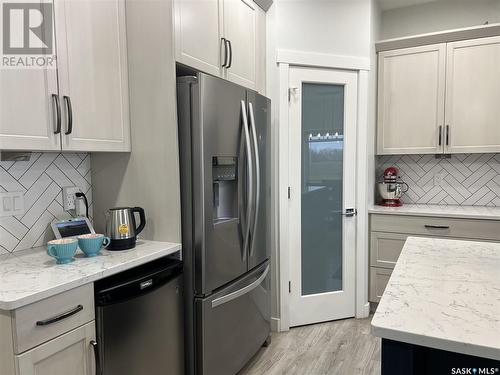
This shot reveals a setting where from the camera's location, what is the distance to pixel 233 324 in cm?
212

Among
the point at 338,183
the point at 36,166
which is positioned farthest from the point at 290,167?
the point at 36,166

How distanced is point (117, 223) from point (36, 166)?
53 centimetres

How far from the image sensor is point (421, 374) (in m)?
0.99

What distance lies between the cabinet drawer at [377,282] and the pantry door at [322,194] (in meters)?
0.20

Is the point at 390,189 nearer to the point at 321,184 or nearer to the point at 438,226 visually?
the point at 438,226

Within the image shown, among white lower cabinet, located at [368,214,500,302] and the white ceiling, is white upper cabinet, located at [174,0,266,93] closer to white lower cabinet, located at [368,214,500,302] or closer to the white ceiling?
the white ceiling

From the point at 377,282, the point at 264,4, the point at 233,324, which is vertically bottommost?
the point at 377,282

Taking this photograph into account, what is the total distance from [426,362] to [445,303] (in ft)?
0.56

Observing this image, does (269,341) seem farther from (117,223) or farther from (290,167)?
(117,223)

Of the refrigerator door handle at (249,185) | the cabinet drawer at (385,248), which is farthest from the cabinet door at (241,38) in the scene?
the cabinet drawer at (385,248)

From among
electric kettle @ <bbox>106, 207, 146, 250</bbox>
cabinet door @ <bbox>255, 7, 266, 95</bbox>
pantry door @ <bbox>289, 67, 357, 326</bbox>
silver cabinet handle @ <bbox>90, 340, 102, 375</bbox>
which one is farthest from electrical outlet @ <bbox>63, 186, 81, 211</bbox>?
pantry door @ <bbox>289, 67, 357, 326</bbox>

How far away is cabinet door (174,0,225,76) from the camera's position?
6.07 ft

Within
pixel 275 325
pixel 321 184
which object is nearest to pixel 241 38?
pixel 321 184

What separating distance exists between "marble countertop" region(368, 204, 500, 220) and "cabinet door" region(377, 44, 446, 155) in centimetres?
50
